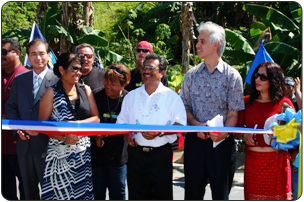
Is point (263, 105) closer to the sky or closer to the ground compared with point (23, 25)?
closer to the ground

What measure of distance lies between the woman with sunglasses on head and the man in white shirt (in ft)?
0.80

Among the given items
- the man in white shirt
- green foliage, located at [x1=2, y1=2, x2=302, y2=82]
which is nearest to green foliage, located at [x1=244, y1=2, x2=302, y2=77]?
green foliage, located at [x1=2, y1=2, x2=302, y2=82]

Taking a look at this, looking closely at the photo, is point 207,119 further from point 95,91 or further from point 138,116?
point 95,91

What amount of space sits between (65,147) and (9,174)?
4.23ft

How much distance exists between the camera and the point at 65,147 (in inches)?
177

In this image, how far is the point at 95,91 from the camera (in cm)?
521

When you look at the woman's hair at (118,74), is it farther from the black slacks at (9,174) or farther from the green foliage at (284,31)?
the green foliage at (284,31)

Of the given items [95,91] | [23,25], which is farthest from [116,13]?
[95,91]

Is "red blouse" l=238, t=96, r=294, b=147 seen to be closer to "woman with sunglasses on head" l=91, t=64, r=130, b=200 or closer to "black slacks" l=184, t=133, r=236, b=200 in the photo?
"black slacks" l=184, t=133, r=236, b=200

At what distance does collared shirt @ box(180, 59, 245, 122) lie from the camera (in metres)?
4.68

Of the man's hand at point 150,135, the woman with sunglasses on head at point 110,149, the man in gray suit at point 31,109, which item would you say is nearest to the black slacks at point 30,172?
the man in gray suit at point 31,109

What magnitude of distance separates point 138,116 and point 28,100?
121 centimetres

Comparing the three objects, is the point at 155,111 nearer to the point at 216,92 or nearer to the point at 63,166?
the point at 216,92

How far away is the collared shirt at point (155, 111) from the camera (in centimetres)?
468
